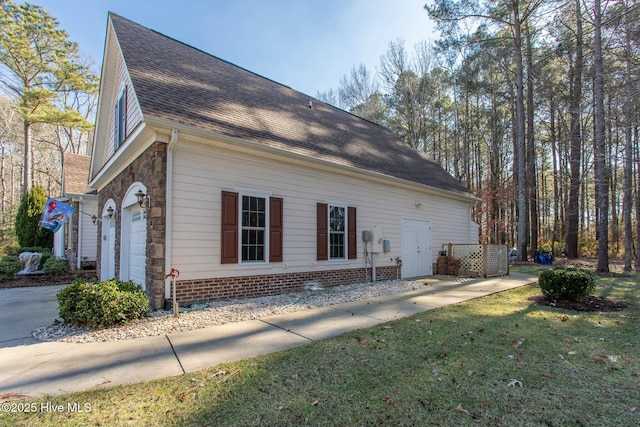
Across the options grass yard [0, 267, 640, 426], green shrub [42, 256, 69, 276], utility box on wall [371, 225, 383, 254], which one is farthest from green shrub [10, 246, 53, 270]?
grass yard [0, 267, 640, 426]

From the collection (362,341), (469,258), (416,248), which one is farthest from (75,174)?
(469,258)

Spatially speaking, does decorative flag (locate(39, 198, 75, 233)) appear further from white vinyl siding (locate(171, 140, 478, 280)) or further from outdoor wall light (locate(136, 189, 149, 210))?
white vinyl siding (locate(171, 140, 478, 280))

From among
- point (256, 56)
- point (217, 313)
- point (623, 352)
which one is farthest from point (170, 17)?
point (623, 352)

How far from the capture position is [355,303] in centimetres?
673

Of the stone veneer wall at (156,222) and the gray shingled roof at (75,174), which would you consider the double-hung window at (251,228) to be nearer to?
the stone veneer wall at (156,222)

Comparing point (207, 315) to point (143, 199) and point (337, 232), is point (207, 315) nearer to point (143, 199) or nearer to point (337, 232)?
point (143, 199)

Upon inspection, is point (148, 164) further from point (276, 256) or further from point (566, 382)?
point (566, 382)

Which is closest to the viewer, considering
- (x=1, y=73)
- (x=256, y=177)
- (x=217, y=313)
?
(x=217, y=313)

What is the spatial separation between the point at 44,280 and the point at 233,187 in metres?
9.55

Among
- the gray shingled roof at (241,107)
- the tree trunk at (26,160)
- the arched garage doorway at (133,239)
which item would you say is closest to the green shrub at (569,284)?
the gray shingled roof at (241,107)

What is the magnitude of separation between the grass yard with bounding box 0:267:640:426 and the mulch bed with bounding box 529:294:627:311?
72.4 inches

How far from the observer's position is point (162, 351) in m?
3.94

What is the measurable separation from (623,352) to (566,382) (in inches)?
60.4

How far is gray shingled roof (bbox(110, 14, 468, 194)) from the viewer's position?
6.62 meters
